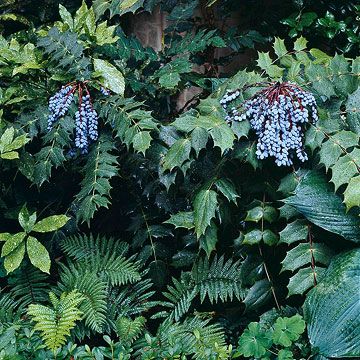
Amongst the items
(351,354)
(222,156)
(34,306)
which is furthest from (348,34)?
(34,306)

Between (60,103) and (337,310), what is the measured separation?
150 centimetres

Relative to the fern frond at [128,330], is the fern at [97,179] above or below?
above

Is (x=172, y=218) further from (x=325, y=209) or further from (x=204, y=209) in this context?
(x=325, y=209)

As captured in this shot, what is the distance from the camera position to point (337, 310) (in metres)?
2.70

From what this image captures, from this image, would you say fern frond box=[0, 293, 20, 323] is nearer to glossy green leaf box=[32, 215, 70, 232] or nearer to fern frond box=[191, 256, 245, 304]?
glossy green leaf box=[32, 215, 70, 232]

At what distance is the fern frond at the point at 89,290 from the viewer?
290 centimetres

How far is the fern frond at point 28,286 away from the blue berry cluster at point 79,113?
61cm

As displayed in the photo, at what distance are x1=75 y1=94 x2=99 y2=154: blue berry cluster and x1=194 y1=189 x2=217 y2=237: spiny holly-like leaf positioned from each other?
0.61 meters

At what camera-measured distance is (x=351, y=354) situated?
8.63 feet

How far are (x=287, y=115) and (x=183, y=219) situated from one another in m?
0.67

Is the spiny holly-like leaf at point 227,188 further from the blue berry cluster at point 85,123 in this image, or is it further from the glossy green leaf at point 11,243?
the glossy green leaf at point 11,243

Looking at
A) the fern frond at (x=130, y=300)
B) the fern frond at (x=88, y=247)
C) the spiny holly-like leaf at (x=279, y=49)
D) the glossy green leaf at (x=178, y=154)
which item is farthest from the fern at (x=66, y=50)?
the fern frond at (x=130, y=300)

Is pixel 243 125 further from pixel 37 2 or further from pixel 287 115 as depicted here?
pixel 37 2

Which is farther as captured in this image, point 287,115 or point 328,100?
point 328,100
